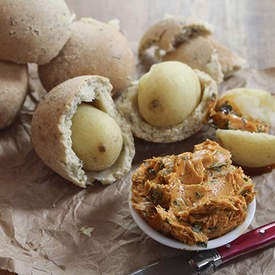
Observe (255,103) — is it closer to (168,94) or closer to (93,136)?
(168,94)

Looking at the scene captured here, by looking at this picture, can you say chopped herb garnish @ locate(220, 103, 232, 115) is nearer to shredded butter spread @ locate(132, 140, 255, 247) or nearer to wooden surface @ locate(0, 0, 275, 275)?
shredded butter spread @ locate(132, 140, 255, 247)

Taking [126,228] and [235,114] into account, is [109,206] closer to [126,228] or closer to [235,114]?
[126,228]

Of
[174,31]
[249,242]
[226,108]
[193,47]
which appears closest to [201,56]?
[193,47]

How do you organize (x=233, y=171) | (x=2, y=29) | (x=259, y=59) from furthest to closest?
1. (x=259, y=59)
2. (x=2, y=29)
3. (x=233, y=171)

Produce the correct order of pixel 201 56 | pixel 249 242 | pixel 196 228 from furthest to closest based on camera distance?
1. pixel 201 56
2. pixel 249 242
3. pixel 196 228

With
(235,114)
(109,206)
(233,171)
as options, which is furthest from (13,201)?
(235,114)
